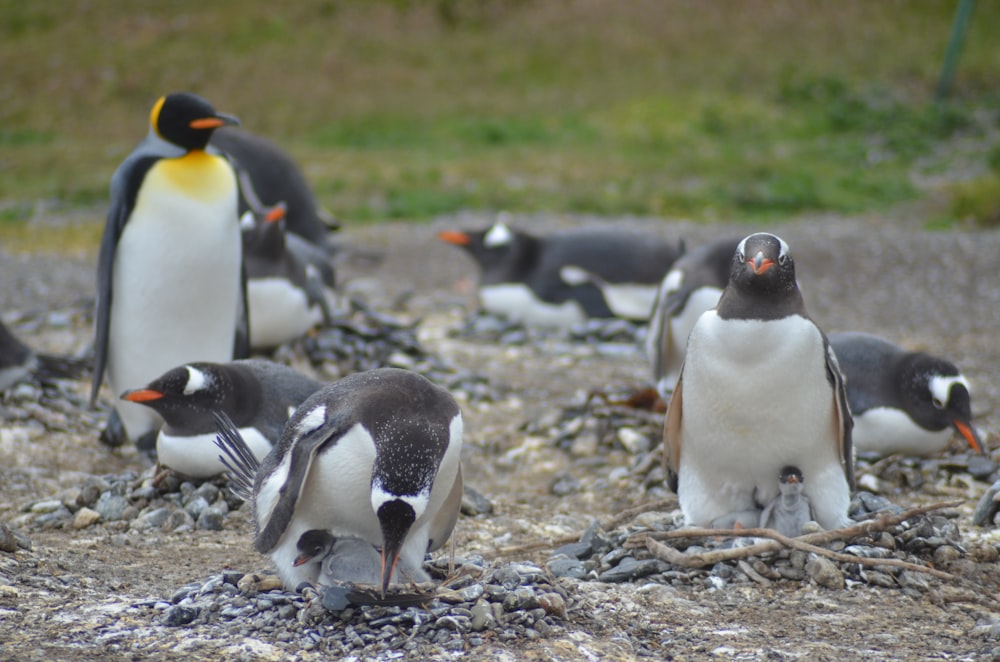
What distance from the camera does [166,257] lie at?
5.25m

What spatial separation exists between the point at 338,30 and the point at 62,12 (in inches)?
201

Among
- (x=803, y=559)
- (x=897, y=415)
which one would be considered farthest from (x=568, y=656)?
(x=897, y=415)

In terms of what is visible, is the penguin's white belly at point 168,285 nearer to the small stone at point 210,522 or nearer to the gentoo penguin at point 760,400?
the small stone at point 210,522

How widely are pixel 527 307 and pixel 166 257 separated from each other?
3275 millimetres

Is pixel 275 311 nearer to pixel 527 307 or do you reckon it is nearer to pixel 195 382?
pixel 195 382

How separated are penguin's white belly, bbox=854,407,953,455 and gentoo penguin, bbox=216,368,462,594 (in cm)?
227

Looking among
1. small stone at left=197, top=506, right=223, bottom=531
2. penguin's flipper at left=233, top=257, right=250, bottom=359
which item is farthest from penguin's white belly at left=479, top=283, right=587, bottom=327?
small stone at left=197, top=506, right=223, bottom=531

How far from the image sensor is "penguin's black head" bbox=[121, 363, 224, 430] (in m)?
4.51

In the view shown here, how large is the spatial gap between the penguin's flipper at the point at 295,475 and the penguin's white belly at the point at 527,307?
16.0 ft

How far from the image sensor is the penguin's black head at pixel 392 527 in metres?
2.87

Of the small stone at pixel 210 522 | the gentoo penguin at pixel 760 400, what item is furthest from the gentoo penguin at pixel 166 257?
the gentoo penguin at pixel 760 400

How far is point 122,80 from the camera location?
1912cm

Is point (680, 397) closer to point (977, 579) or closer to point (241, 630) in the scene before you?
point (977, 579)

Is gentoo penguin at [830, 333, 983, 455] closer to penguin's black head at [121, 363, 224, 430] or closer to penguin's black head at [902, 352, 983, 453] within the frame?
penguin's black head at [902, 352, 983, 453]
